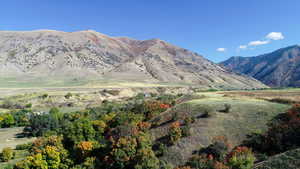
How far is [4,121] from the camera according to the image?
44.5 meters

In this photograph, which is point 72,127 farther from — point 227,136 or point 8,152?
point 227,136

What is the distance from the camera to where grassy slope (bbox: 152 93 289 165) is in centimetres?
1744

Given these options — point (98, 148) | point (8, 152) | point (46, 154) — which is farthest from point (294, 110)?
point (8, 152)

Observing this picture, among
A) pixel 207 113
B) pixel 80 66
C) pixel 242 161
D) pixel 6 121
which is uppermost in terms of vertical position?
pixel 80 66

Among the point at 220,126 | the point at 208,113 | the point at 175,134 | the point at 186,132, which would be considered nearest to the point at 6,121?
the point at 175,134

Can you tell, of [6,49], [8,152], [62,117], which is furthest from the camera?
[6,49]

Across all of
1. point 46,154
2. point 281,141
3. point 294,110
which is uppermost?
point 294,110

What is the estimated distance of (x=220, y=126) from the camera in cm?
2008

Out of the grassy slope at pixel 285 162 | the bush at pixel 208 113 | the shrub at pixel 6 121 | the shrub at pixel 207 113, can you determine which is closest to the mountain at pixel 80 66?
the shrub at pixel 6 121

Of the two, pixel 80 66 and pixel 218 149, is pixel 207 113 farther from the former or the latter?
pixel 80 66

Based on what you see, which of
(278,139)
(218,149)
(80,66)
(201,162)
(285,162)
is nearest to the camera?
(285,162)

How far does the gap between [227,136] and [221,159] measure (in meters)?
3.92

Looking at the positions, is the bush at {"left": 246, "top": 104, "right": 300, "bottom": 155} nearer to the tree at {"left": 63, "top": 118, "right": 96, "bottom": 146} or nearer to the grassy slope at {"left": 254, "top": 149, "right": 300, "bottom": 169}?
the grassy slope at {"left": 254, "top": 149, "right": 300, "bottom": 169}

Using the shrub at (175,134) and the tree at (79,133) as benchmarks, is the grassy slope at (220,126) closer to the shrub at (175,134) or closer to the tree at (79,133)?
the shrub at (175,134)
